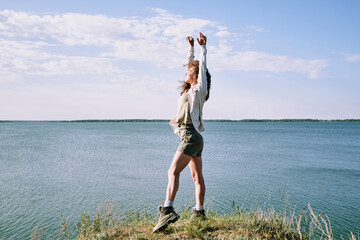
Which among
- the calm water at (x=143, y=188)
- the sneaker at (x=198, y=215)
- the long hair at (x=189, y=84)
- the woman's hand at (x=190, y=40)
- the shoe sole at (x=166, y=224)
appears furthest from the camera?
the calm water at (x=143, y=188)

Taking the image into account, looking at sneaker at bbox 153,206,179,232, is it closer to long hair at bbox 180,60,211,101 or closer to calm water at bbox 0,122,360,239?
long hair at bbox 180,60,211,101

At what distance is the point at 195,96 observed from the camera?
3969mm

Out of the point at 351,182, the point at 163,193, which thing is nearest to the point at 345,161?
the point at 351,182

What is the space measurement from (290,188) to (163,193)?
19.7ft

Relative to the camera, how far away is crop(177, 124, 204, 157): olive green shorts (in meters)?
3.96

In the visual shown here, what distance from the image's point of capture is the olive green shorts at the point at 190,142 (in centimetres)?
396

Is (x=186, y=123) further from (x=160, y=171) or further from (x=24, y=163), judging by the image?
(x=24, y=163)

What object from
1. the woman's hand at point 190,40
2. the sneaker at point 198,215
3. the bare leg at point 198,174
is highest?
the woman's hand at point 190,40

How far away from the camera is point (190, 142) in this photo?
3980 millimetres

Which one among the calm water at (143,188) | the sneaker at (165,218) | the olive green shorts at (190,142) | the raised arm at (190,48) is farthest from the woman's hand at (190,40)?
the calm water at (143,188)

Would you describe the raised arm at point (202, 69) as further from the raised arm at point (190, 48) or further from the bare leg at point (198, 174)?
the bare leg at point (198, 174)

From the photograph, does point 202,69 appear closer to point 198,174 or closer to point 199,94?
point 199,94

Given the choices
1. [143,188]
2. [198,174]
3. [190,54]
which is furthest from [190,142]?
[143,188]

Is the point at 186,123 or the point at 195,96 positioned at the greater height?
the point at 195,96
